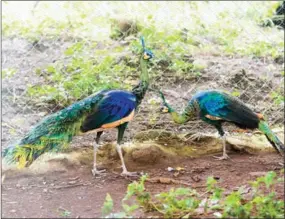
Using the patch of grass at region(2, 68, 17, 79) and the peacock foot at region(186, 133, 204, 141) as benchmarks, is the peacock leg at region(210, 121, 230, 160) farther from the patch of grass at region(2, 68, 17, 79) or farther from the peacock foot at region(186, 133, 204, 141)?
the patch of grass at region(2, 68, 17, 79)

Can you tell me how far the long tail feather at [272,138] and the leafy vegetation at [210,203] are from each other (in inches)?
27.6

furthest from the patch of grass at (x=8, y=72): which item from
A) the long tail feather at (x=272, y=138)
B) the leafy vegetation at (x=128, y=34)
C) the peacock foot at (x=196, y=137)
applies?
the long tail feather at (x=272, y=138)

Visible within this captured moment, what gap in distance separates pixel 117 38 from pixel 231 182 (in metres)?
2.49

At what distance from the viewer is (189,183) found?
9.43ft

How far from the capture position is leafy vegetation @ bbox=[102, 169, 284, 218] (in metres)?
2.21

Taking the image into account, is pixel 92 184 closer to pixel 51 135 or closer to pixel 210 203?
pixel 51 135

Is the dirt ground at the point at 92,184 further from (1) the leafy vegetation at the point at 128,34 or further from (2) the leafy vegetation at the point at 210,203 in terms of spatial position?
(1) the leafy vegetation at the point at 128,34

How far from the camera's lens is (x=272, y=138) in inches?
125

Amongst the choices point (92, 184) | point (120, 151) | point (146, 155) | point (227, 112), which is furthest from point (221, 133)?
point (92, 184)

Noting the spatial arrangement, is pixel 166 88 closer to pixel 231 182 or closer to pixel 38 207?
pixel 231 182

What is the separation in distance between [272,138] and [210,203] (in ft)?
3.08

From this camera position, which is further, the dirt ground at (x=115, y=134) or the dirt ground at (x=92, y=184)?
the dirt ground at (x=115, y=134)

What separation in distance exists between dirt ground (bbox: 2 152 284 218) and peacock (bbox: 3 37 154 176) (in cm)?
11

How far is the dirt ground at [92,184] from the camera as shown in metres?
2.44
